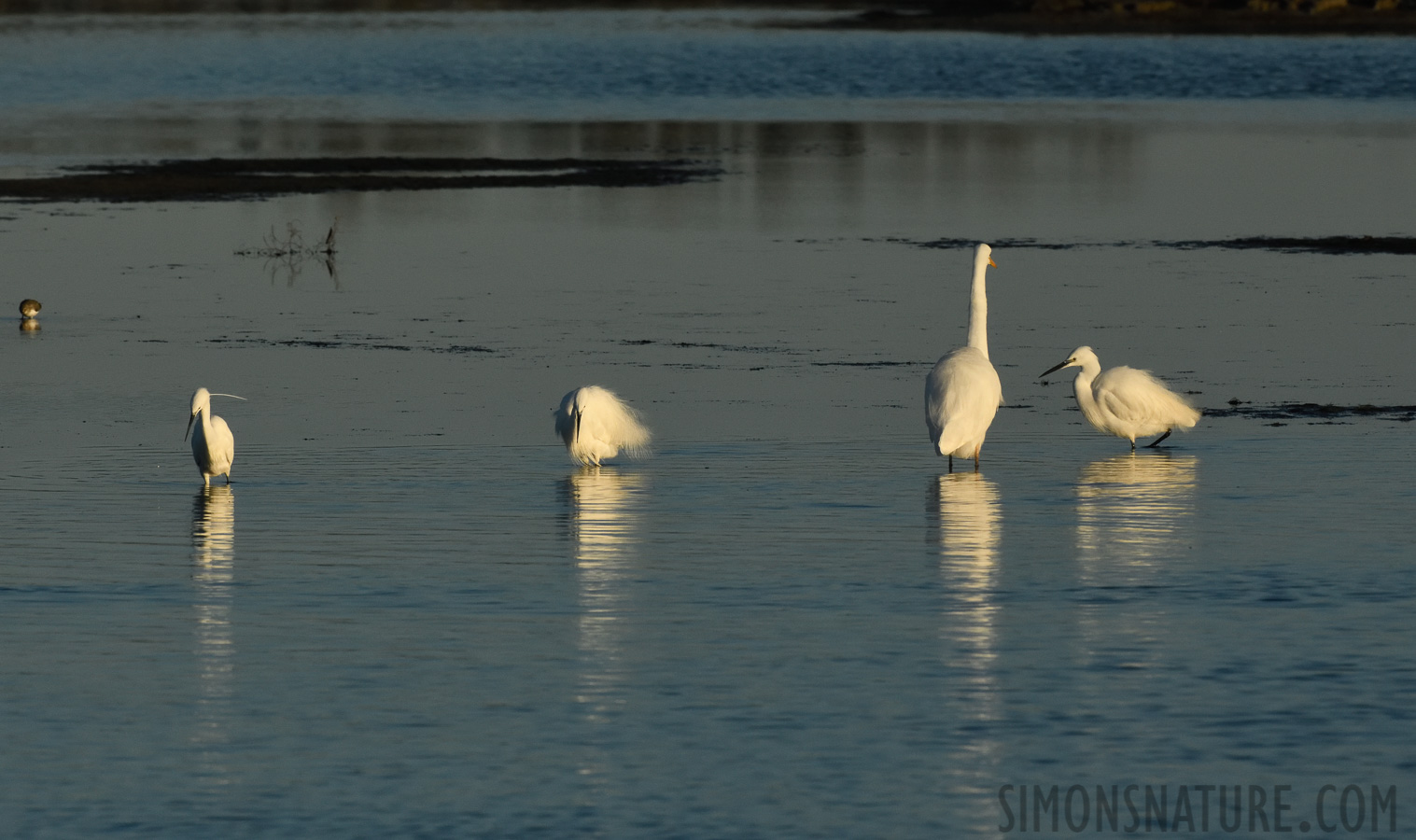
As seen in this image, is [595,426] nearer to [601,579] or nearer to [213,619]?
[601,579]

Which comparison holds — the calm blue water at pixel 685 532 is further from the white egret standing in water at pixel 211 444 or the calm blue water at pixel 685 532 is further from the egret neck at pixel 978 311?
the egret neck at pixel 978 311

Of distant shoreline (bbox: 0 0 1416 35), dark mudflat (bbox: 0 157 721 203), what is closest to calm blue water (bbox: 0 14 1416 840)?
dark mudflat (bbox: 0 157 721 203)

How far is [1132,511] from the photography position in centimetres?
1427

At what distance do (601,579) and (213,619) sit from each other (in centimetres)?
209

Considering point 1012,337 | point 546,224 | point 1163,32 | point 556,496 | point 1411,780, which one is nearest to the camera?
point 1411,780

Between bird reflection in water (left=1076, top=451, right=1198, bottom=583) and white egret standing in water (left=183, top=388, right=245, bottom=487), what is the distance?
5.55 m

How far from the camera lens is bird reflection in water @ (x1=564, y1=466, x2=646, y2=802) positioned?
9969 mm

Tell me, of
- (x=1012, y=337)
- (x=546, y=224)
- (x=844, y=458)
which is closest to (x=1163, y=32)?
(x=546, y=224)

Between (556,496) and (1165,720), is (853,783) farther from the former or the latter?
(556,496)

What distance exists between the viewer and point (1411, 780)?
29.5ft

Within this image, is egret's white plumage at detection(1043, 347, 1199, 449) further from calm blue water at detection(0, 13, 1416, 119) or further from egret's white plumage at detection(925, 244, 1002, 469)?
calm blue water at detection(0, 13, 1416, 119)

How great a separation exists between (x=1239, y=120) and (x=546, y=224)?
2717cm

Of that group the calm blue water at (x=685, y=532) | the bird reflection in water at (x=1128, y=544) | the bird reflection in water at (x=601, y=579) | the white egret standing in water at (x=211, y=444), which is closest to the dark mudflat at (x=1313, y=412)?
the calm blue water at (x=685, y=532)

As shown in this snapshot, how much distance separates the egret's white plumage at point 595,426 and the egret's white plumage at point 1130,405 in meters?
3.38
